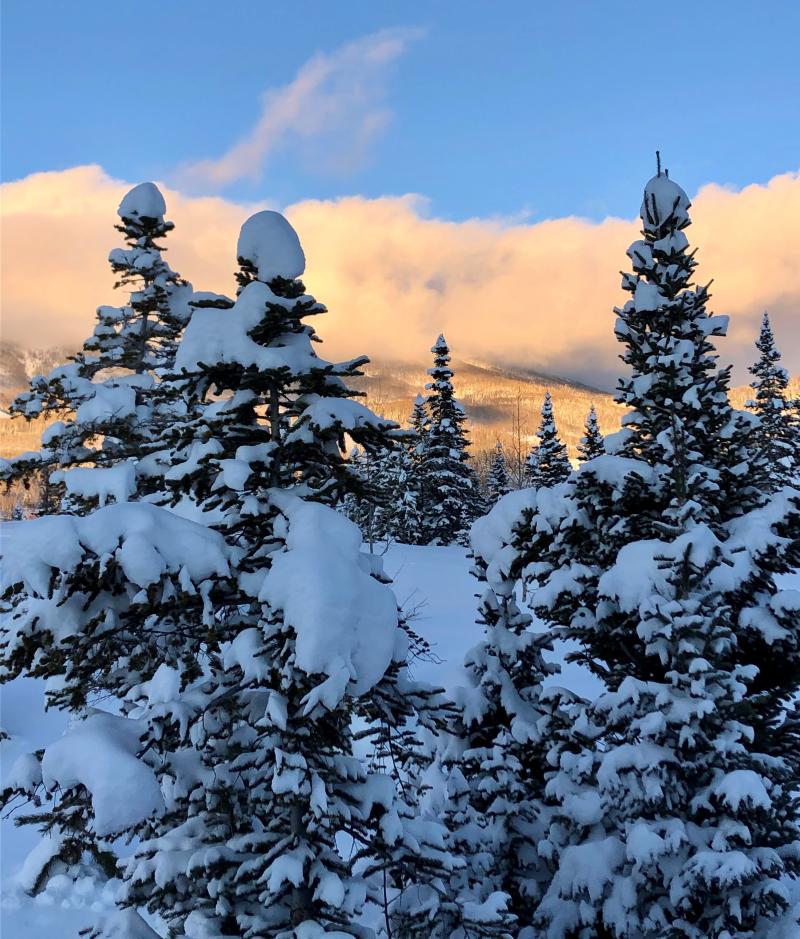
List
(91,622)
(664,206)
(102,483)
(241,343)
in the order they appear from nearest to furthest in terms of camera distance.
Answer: (91,622) → (241,343) → (102,483) → (664,206)

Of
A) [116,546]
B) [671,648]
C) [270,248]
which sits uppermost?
[270,248]

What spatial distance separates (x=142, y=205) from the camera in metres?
14.2

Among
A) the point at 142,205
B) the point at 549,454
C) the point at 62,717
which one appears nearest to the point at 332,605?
the point at 142,205

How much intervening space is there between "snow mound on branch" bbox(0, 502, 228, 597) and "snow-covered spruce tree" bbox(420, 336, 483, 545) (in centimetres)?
3864

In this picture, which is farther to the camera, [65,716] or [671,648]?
[65,716]

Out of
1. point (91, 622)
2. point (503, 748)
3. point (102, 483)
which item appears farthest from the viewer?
point (102, 483)

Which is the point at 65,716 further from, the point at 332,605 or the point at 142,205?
the point at 332,605

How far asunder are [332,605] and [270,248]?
3.69m

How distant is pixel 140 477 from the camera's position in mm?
10688

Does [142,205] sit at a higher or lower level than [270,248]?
higher

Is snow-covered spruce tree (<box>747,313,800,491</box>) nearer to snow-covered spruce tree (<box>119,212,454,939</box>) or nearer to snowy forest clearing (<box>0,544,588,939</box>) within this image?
snowy forest clearing (<box>0,544,588,939</box>)

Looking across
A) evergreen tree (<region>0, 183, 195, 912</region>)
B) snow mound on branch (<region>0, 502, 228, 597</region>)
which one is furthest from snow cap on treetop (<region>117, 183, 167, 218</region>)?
snow mound on branch (<region>0, 502, 228, 597</region>)

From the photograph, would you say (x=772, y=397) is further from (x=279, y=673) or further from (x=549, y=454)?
(x=279, y=673)

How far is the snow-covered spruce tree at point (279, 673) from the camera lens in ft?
16.5
